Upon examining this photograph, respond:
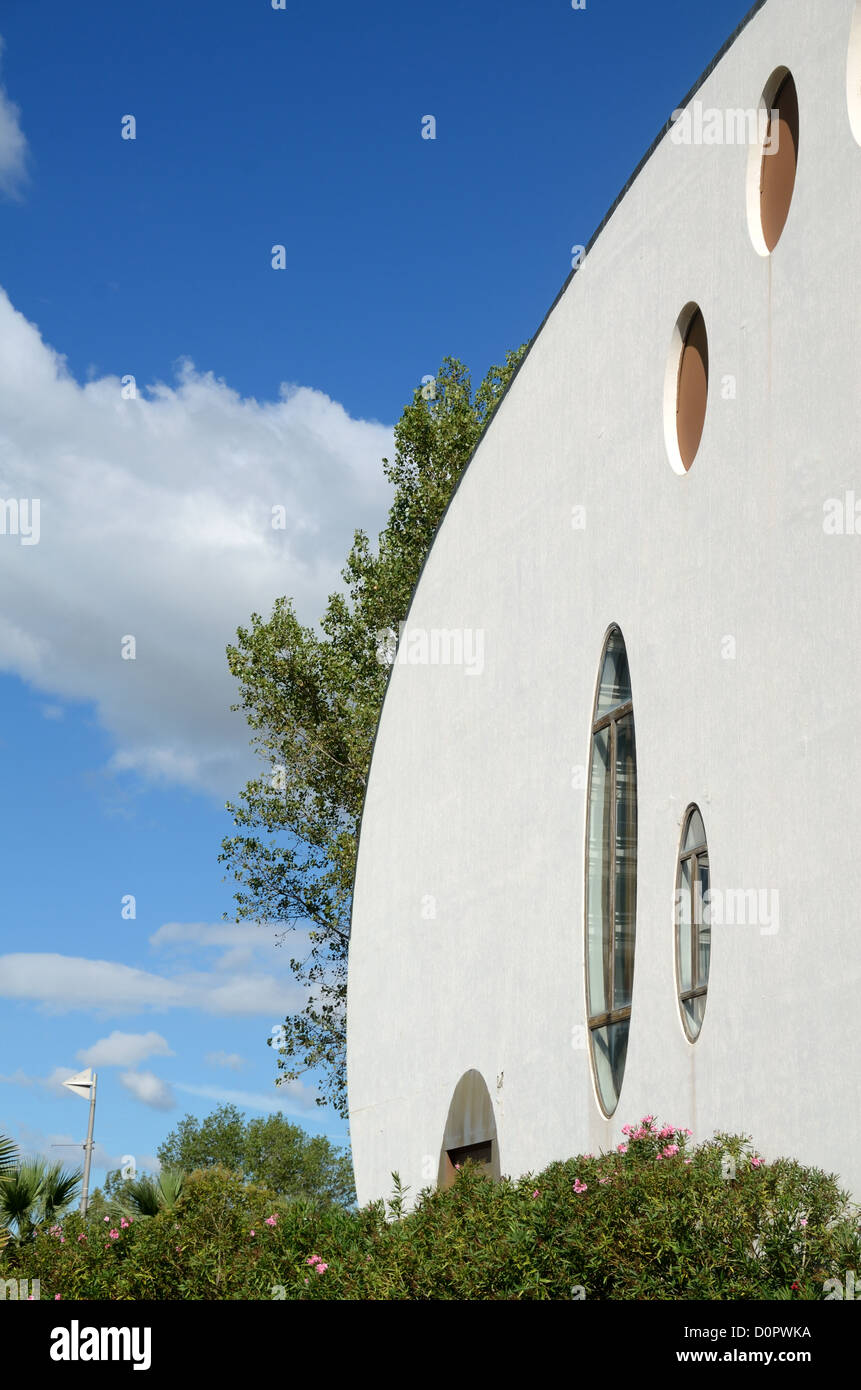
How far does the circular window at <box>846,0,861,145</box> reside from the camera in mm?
7793

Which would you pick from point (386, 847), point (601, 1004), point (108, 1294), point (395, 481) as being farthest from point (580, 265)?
point (395, 481)

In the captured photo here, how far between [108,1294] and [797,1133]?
3.83 m

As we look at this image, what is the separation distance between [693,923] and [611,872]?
165 centimetres

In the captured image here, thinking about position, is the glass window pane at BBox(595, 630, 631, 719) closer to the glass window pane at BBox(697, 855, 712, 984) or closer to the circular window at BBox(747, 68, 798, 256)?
the glass window pane at BBox(697, 855, 712, 984)

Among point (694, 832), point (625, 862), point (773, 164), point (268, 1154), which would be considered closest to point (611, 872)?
point (625, 862)

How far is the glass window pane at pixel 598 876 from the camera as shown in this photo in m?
10.4

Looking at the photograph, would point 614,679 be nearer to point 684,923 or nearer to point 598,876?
point 598,876

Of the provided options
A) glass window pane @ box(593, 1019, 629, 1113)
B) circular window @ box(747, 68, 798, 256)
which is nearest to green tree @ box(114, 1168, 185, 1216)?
glass window pane @ box(593, 1019, 629, 1113)

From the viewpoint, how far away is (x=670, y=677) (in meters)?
9.46

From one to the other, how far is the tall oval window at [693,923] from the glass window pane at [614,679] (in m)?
1.72

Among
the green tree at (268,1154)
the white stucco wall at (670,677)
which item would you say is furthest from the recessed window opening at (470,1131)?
the green tree at (268,1154)

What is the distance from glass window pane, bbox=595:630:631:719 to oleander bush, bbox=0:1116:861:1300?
3.56 meters
